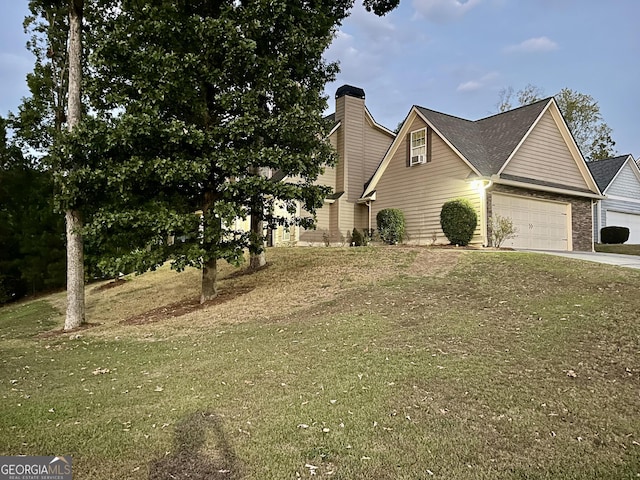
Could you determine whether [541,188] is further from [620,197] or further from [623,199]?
[623,199]

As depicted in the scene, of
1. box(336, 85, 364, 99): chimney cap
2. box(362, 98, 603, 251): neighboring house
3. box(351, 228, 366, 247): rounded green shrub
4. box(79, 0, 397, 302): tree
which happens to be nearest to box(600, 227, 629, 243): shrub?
box(362, 98, 603, 251): neighboring house

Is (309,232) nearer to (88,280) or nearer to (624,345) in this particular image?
(88,280)

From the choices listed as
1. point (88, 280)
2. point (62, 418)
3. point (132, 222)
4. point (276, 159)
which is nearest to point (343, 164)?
point (276, 159)

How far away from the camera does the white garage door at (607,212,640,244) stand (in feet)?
75.8

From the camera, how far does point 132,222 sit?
9.30 meters

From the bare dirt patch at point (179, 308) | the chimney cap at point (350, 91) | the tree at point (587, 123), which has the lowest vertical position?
the bare dirt patch at point (179, 308)

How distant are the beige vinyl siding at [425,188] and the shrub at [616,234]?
1144 centimetres

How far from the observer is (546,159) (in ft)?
54.7

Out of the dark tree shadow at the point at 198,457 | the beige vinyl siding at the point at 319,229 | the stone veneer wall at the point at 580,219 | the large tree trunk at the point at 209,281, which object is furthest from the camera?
the beige vinyl siding at the point at 319,229

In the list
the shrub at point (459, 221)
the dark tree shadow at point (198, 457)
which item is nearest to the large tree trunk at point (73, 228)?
the dark tree shadow at point (198, 457)

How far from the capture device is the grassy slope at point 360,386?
3248 mm

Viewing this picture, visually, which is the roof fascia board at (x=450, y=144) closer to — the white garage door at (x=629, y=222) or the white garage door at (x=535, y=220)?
the white garage door at (x=535, y=220)

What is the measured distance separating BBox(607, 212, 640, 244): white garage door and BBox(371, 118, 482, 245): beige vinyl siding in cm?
1246

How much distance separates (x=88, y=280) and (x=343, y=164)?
13455mm
